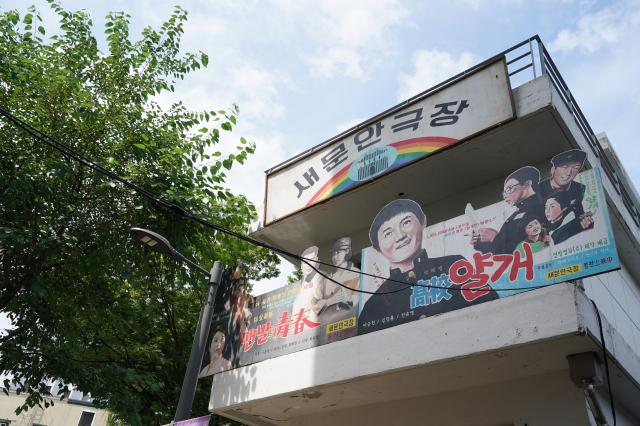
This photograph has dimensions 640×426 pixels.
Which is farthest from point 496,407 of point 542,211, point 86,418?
point 86,418

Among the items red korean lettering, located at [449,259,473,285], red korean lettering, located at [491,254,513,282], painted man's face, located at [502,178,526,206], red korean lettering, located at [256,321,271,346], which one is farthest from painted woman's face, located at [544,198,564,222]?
red korean lettering, located at [256,321,271,346]

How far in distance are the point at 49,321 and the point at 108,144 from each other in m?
3.07

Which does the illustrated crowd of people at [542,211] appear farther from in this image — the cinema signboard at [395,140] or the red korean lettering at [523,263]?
the cinema signboard at [395,140]

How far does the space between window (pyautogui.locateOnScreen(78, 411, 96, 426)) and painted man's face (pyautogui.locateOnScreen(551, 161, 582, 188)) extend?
36.2 metres

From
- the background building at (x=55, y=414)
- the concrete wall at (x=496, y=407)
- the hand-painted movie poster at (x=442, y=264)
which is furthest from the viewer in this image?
the background building at (x=55, y=414)

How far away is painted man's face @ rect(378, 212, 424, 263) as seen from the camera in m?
6.99

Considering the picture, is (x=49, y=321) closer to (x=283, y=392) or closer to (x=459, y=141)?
(x=283, y=392)

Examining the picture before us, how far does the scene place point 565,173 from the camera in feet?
19.5

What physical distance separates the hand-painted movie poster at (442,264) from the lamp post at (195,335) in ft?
4.71

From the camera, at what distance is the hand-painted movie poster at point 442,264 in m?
5.73

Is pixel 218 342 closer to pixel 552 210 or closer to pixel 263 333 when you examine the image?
pixel 263 333

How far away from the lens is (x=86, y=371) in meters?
8.84

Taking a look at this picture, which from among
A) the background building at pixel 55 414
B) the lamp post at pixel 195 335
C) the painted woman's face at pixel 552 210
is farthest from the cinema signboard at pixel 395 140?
the background building at pixel 55 414

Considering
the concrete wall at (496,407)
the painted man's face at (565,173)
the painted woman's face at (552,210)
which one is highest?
the painted man's face at (565,173)
